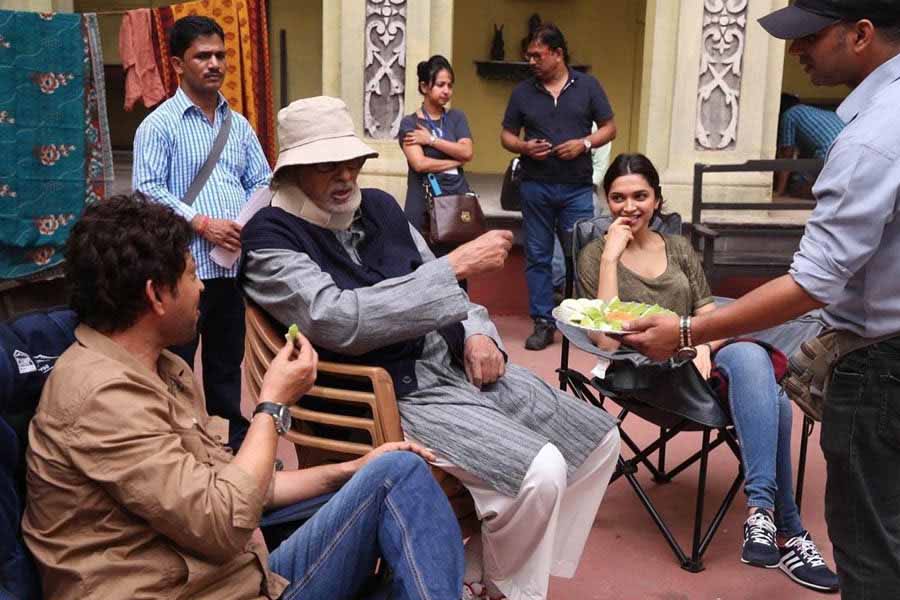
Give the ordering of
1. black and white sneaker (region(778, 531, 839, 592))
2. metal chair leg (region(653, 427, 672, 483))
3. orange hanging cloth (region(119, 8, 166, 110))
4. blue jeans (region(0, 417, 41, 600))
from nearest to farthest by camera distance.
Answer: blue jeans (region(0, 417, 41, 600)), black and white sneaker (region(778, 531, 839, 592)), metal chair leg (region(653, 427, 672, 483)), orange hanging cloth (region(119, 8, 166, 110))

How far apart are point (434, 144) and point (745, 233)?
223 centimetres

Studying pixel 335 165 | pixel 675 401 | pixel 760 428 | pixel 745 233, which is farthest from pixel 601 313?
pixel 745 233

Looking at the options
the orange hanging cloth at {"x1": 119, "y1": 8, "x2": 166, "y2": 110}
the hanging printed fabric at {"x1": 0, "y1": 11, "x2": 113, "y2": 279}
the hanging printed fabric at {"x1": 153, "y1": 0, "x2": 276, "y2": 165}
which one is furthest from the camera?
the hanging printed fabric at {"x1": 153, "y1": 0, "x2": 276, "y2": 165}

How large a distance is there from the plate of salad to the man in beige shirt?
100 cm

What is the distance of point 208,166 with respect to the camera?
4.23m

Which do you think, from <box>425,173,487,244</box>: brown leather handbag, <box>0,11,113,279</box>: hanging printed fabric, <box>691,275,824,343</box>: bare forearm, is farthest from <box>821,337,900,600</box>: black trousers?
<box>0,11,113,279</box>: hanging printed fabric

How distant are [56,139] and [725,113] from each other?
460cm

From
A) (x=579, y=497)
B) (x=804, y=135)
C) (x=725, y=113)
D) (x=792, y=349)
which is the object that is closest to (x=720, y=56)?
(x=725, y=113)

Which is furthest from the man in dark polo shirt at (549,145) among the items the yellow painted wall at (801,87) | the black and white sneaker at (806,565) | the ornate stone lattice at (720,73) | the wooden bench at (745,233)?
the yellow painted wall at (801,87)

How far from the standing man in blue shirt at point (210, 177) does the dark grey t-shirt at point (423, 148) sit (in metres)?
1.84

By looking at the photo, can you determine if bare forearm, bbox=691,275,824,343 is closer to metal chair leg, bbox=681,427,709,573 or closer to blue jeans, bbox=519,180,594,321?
metal chair leg, bbox=681,427,709,573

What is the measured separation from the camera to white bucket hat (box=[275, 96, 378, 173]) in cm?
302

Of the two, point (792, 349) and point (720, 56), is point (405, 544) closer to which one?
point (792, 349)

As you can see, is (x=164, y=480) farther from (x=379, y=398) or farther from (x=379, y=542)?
(x=379, y=398)
